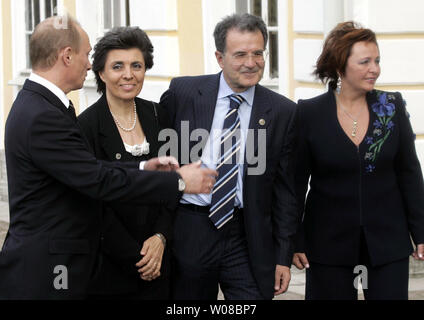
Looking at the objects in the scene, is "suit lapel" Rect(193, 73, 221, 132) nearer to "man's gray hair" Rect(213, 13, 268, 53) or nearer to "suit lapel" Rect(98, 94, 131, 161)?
"man's gray hair" Rect(213, 13, 268, 53)

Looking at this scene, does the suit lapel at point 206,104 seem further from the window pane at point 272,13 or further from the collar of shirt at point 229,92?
the window pane at point 272,13

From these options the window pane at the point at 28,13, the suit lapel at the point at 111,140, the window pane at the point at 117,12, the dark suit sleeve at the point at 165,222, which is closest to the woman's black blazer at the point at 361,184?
the dark suit sleeve at the point at 165,222

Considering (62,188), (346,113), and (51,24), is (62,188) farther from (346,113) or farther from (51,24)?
(346,113)

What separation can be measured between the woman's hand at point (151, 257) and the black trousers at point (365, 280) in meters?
0.83

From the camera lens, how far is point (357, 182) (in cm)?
545

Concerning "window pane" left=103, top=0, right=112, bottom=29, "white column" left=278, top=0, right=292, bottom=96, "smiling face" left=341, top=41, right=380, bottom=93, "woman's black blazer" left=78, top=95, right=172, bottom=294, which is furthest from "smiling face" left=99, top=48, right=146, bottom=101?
"window pane" left=103, top=0, right=112, bottom=29

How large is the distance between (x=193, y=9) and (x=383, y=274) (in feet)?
19.3

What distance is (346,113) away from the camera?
5.59 metres

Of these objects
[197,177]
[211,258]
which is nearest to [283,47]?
[211,258]

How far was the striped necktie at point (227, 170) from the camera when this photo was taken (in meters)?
5.22

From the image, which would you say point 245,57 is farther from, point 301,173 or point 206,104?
point 301,173

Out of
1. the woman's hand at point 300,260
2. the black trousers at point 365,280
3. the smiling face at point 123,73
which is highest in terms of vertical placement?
the smiling face at point 123,73

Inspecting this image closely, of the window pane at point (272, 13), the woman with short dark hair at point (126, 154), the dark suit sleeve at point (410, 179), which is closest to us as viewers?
the woman with short dark hair at point (126, 154)

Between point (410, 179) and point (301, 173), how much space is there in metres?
0.54
